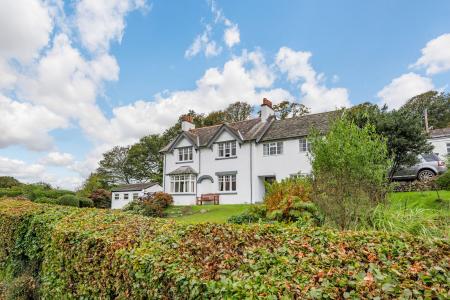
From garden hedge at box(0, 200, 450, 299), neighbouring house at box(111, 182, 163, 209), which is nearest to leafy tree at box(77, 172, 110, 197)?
neighbouring house at box(111, 182, 163, 209)

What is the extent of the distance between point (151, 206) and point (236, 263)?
19829mm

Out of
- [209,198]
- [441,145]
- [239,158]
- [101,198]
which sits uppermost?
[441,145]

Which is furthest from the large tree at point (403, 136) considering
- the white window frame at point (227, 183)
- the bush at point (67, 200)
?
the bush at point (67, 200)

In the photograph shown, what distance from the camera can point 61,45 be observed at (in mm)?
10938

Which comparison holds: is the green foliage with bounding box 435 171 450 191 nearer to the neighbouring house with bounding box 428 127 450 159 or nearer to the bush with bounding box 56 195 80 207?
the neighbouring house with bounding box 428 127 450 159

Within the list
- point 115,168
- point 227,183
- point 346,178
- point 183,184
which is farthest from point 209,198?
point 115,168

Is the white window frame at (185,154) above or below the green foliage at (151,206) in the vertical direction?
above

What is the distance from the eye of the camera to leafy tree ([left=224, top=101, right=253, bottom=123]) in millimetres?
46062

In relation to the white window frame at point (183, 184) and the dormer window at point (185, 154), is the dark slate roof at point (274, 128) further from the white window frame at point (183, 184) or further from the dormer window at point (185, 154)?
the white window frame at point (183, 184)

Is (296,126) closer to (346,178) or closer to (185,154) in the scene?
(185,154)

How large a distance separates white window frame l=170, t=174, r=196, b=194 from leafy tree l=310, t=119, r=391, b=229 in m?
21.5

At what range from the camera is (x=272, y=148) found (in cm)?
2562

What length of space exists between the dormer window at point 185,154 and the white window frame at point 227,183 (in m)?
4.17

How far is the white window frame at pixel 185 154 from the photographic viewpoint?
29.6 metres
